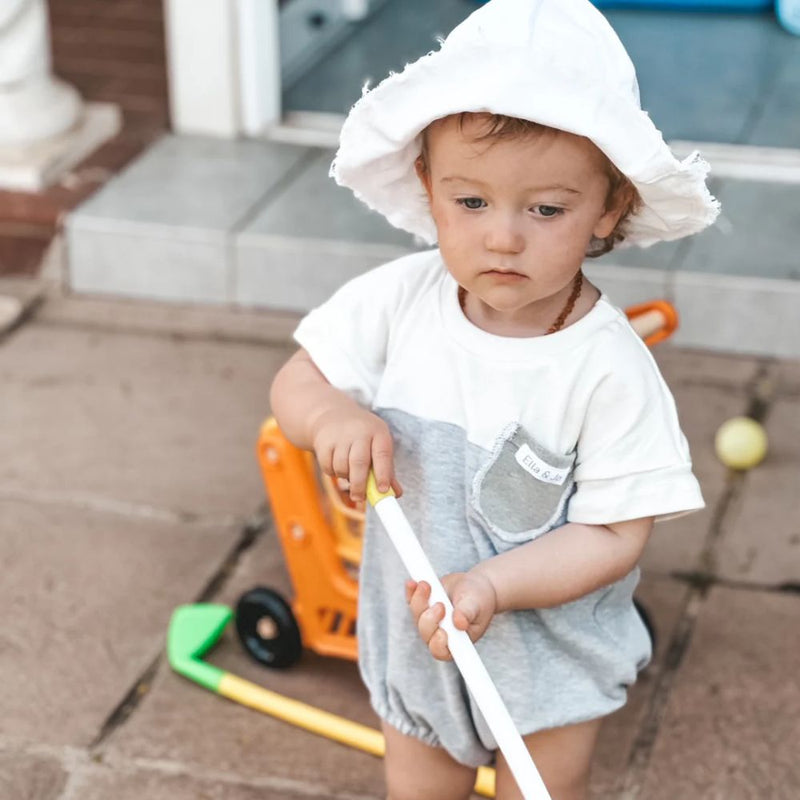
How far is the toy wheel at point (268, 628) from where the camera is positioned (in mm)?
2492

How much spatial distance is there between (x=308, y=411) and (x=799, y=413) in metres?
1.88

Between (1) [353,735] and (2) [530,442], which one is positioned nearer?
(2) [530,442]

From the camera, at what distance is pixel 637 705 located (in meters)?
2.47

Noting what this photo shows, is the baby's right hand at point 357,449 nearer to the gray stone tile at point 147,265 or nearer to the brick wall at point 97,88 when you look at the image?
the gray stone tile at point 147,265

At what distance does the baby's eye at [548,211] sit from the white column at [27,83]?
2.88 metres

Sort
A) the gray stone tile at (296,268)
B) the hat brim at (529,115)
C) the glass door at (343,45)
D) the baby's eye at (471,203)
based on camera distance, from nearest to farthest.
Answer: the hat brim at (529,115) → the baby's eye at (471,203) → the gray stone tile at (296,268) → the glass door at (343,45)

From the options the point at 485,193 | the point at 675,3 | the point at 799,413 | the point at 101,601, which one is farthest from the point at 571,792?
the point at 675,3

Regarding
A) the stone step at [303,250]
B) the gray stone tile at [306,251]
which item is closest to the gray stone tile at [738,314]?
the stone step at [303,250]

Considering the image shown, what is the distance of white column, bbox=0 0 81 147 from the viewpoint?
4.12 meters

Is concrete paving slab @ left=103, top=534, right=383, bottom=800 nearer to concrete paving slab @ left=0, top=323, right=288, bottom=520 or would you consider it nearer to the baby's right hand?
concrete paving slab @ left=0, top=323, right=288, bottom=520

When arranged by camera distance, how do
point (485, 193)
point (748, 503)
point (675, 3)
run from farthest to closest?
1. point (675, 3)
2. point (748, 503)
3. point (485, 193)

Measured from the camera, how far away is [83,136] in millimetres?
4434

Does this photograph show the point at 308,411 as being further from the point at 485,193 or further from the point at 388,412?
the point at 485,193

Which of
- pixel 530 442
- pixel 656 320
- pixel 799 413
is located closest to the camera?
pixel 530 442
